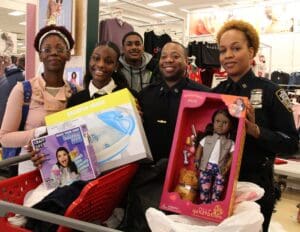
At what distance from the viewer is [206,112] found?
4.78 ft

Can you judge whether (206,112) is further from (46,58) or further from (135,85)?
(135,85)

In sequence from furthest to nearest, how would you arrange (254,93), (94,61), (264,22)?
(264,22)
(94,61)
(254,93)

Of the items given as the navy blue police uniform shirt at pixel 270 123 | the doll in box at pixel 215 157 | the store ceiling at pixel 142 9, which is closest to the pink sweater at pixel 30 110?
the doll in box at pixel 215 157

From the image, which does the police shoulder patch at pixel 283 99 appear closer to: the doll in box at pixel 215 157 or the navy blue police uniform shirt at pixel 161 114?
the doll in box at pixel 215 157

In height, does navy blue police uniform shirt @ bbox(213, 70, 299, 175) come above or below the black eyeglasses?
below

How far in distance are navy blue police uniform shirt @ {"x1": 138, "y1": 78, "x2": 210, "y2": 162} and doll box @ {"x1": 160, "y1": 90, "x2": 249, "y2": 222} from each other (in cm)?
45

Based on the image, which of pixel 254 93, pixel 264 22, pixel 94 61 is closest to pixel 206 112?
pixel 254 93

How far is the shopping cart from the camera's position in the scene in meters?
1.17

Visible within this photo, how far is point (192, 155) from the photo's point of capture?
1368 mm

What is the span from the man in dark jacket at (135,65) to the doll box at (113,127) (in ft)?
4.70

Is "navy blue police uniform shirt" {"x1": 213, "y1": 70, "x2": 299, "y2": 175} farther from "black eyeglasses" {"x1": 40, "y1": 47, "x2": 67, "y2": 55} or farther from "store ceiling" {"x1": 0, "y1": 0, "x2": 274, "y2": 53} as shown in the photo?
"store ceiling" {"x1": 0, "y1": 0, "x2": 274, "y2": 53}

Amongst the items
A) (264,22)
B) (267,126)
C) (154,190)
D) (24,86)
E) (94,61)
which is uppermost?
(264,22)

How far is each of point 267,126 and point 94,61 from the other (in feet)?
3.14

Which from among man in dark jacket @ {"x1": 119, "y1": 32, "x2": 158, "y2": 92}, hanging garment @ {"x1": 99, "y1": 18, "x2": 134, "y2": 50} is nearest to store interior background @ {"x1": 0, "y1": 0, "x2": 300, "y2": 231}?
hanging garment @ {"x1": 99, "y1": 18, "x2": 134, "y2": 50}
